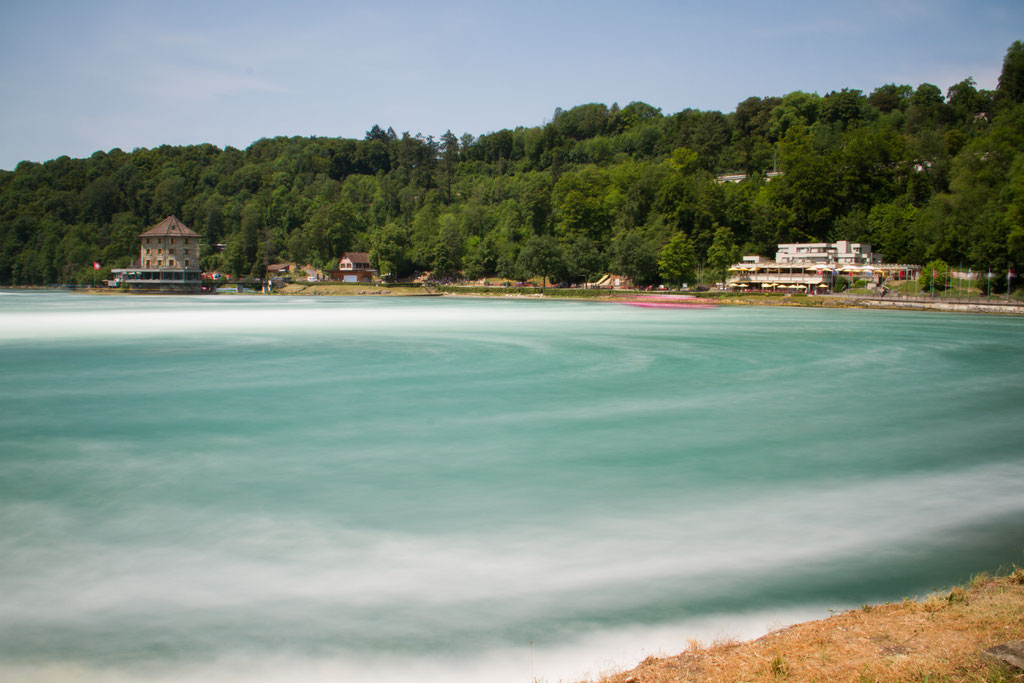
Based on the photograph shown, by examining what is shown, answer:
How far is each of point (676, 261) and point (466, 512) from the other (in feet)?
224

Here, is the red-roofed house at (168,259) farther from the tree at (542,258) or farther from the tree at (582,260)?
the tree at (582,260)

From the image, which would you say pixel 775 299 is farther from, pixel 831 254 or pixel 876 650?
pixel 876 650

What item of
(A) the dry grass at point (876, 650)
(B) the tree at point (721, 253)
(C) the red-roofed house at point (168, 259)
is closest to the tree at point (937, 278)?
(B) the tree at point (721, 253)

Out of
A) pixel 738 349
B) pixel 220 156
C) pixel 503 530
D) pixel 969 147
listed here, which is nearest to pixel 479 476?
pixel 503 530

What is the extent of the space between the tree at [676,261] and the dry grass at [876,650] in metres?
70.8

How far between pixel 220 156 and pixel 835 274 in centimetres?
14995

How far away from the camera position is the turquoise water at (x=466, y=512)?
6.11m

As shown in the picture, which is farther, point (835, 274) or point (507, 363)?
point (835, 274)

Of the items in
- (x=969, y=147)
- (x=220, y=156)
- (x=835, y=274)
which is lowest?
(x=835, y=274)

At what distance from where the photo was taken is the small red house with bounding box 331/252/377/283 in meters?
102

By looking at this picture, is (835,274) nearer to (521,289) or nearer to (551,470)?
(521,289)

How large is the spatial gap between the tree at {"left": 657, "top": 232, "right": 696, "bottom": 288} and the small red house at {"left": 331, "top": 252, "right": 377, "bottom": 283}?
45246 millimetres

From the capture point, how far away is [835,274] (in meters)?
70.6

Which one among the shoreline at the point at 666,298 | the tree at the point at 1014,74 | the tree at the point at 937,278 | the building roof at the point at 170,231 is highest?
the tree at the point at 1014,74
